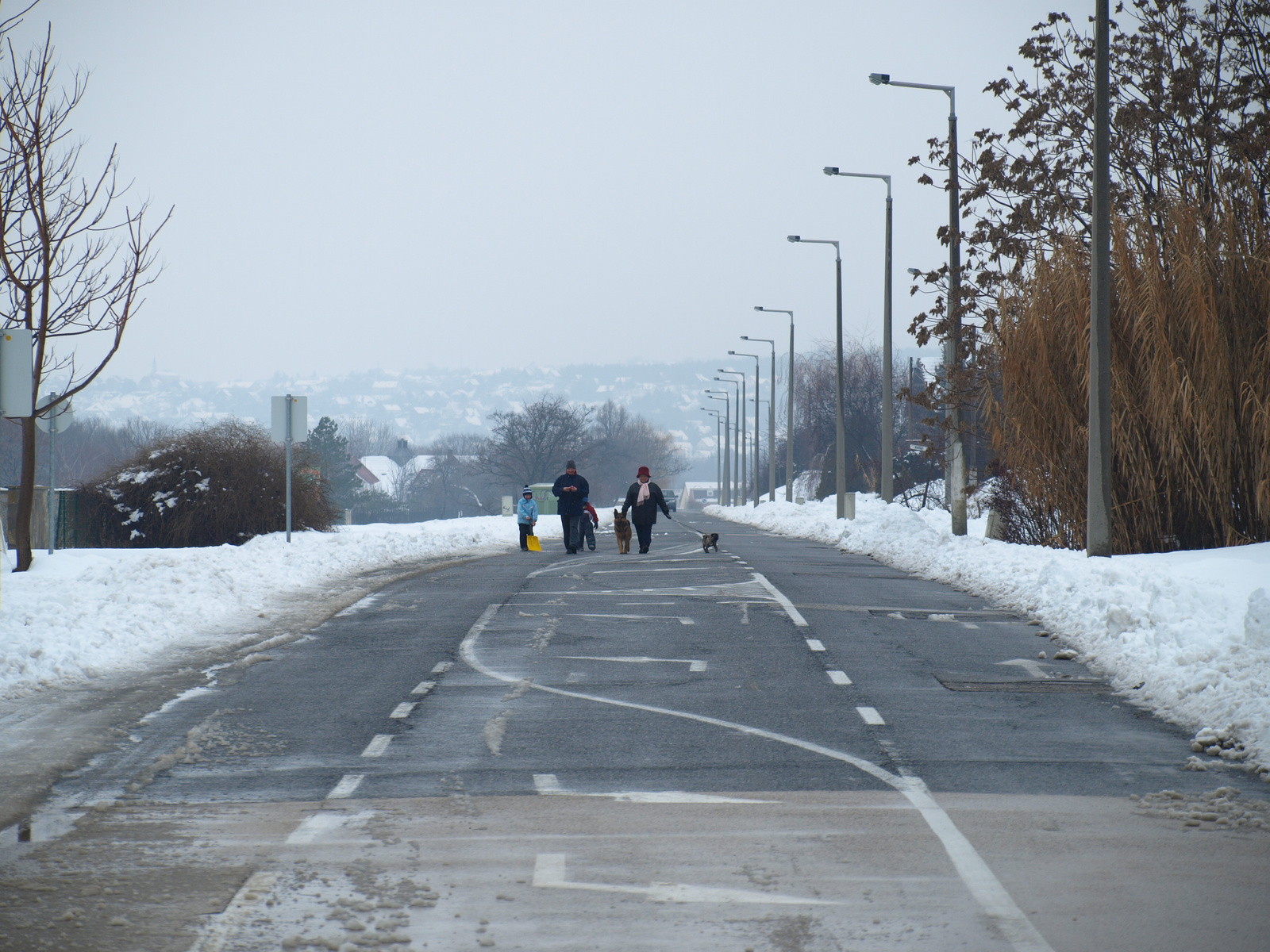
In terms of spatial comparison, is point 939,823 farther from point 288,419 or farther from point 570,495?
point 570,495

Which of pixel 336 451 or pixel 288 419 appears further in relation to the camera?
pixel 336 451

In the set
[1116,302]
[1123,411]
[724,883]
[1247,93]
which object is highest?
[1247,93]

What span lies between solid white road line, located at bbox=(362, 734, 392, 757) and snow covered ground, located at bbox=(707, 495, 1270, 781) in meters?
4.87

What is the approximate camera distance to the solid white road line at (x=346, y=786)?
738cm

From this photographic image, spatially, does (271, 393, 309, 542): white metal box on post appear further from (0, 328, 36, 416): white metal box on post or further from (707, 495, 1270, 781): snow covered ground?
(707, 495, 1270, 781): snow covered ground

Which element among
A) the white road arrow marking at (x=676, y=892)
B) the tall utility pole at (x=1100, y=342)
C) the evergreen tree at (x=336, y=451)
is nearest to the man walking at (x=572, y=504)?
the tall utility pole at (x=1100, y=342)

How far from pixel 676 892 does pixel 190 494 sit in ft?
86.4

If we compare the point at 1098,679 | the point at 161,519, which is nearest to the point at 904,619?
the point at 1098,679

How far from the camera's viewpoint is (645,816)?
690 centimetres

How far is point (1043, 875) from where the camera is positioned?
579cm

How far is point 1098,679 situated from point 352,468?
12941 centimetres

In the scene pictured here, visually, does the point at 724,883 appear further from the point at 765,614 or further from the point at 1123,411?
the point at 1123,411

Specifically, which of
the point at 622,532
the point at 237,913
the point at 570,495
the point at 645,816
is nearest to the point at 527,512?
the point at 570,495

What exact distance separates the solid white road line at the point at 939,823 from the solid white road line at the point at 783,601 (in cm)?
480
